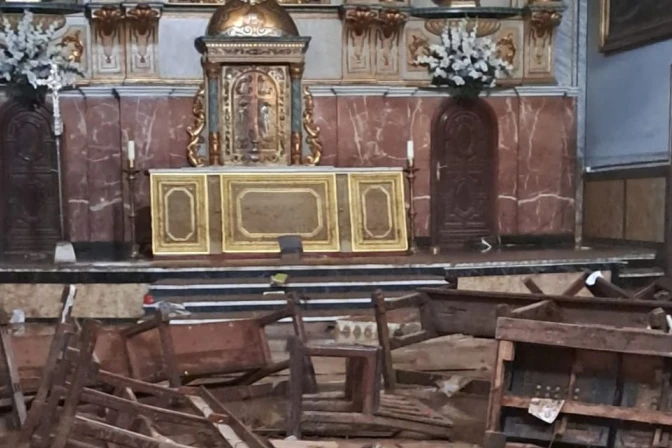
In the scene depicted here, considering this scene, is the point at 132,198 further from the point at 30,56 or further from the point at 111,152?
the point at 30,56

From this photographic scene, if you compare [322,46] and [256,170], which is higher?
[322,46]

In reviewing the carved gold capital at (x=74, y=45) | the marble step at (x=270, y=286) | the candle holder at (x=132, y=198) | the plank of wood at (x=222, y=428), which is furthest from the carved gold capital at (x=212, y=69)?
the plank of wood at (x=222, y=428)

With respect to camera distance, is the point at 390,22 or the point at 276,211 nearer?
the point at 276,211

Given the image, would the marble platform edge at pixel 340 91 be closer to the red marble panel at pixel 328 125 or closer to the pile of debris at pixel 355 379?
the red marble panel at pixel 328 125

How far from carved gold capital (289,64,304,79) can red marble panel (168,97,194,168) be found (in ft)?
4.02

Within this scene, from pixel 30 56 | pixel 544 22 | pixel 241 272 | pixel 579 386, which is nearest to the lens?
pixel 579 386

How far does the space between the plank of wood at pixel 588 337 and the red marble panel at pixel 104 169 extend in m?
6.96

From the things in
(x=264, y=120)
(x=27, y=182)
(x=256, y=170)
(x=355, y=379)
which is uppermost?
(x=264, y=120)

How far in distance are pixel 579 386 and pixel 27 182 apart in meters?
7.75

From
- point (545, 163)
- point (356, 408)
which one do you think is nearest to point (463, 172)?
point (545, 163)

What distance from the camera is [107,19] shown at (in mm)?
9836

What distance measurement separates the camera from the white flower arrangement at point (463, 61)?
10.2m

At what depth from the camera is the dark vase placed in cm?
983

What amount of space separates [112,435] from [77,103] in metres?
7.21
